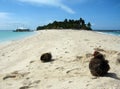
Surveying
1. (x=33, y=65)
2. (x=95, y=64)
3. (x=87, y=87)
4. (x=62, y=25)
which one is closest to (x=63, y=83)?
(x=87, y=87)

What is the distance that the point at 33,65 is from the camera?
979 cm

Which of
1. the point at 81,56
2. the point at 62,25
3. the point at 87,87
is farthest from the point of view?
the point at 62,25

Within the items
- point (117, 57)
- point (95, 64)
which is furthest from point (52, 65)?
point (117, 57)

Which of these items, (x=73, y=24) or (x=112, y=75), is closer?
(x=112, y=75)

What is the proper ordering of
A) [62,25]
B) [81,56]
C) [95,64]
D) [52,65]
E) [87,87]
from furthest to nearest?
[62,25], [81,56], [52,65], [95,64], [87,87]

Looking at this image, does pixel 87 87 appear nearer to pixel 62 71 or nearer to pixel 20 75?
pixel 62 71

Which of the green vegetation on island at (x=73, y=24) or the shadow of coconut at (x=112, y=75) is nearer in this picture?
the shadow of coconut at (x=112, y=75)

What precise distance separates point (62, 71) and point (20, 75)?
5.53ft

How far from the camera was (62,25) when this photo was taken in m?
87.3

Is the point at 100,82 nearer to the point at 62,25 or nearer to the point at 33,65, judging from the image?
the point at 33,65

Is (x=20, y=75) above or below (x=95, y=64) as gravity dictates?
below

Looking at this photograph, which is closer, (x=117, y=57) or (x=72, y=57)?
(x=117, y=57)

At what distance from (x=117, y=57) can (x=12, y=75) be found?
461 centimetres

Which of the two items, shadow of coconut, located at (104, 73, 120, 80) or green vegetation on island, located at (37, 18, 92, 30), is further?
green vegetation on island, located at (37, 18, 92, 30)
